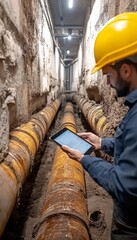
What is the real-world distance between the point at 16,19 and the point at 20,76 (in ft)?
2.23

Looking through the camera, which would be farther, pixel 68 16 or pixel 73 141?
pixel 68 16

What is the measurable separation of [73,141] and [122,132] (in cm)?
46

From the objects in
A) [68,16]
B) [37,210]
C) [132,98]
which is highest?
[68,16]

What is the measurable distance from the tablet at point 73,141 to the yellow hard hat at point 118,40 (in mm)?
493

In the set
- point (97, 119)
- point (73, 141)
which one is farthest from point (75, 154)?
point (97, 119)

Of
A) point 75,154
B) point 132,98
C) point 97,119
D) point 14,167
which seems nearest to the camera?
point 132,98

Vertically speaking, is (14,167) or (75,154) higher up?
(75,154)

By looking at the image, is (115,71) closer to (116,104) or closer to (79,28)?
(116,104)

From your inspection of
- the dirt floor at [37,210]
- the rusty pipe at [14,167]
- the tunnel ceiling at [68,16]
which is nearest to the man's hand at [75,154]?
the rusty pipe at [14,167]

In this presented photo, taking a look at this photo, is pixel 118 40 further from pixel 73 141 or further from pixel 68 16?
pixel 68 16

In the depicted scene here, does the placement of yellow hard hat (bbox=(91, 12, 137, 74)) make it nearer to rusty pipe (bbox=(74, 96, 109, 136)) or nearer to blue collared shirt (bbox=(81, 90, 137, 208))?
blue collared shirt (bbox=(81, 90, 137, 208))

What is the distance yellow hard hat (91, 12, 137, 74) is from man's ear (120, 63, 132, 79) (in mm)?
51

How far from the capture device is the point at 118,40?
3.98 feet

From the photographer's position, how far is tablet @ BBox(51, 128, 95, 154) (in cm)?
152
